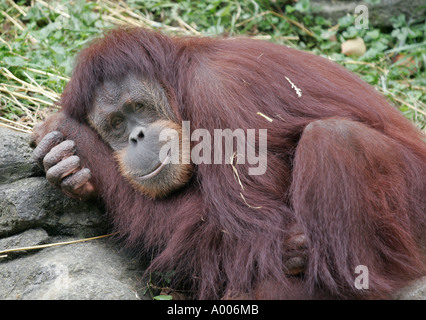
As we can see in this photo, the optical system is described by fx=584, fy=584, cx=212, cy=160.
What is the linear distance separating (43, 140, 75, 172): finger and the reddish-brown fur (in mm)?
96

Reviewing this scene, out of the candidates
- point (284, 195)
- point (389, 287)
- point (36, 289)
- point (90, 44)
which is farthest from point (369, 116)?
point (36, 289)

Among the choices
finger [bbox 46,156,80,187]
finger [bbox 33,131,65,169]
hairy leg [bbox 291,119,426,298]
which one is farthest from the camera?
finger [bbox 33,131,65,169]

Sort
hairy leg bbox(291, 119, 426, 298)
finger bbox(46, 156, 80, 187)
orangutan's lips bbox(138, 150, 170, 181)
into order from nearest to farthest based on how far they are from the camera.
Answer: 1. hairy leg bbox(291, 119, 426, 298)
2. orangutan's lips bbox(138, 150, 170, 181)
3. finger bbox(46, 156, 80, 187)

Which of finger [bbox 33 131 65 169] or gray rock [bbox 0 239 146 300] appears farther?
finger [bbox 33 131 65 169]

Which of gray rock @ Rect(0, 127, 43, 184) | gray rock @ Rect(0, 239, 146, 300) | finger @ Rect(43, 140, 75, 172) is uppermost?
finger @ Rect(43, 140, 75, 172)

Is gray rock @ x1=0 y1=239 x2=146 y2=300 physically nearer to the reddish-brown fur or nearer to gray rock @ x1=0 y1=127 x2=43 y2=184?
the reddish-brown fur

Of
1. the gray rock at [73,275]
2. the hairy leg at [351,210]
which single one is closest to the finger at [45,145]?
the gray rock at [73,275]

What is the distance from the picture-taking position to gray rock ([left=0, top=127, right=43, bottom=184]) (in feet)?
12.2

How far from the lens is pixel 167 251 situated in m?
3.32

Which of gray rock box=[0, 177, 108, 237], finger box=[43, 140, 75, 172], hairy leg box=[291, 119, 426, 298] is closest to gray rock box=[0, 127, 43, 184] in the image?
gray rock box=[0, 177, 108, 237]

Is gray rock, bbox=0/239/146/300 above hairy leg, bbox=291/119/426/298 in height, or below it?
below

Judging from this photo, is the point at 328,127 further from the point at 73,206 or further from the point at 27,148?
the point at 27,148

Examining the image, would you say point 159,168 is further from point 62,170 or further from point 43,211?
point 43,211

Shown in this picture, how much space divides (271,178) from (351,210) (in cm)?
48
